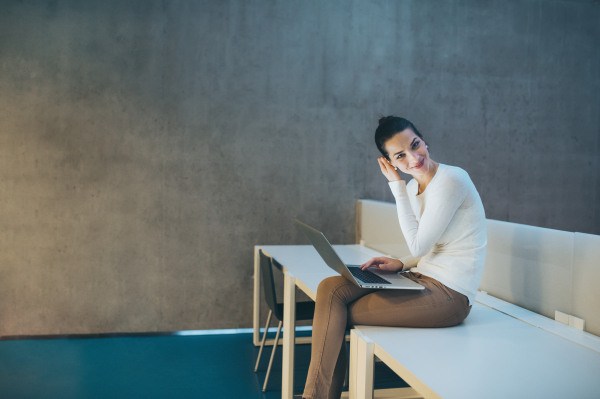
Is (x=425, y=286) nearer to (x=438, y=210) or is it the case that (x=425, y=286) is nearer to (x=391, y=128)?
(x=438, y=210)

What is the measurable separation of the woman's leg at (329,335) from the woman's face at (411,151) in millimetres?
492

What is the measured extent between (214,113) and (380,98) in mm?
1284

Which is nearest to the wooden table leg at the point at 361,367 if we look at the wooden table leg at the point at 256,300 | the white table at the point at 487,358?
the white table at the point at 487,358

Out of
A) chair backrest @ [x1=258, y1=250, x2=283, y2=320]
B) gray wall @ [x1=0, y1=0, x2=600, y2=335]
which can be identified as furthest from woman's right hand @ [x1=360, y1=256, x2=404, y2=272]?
gray wall @ [x1=0, y1=0, x2=600, y2=335]

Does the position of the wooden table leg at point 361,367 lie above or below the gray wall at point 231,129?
below

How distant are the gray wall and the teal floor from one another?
0.19m

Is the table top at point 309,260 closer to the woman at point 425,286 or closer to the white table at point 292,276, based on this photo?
the white table at point 292,276

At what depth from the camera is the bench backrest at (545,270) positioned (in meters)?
1.56

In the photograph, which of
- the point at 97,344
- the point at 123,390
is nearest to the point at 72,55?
the point at 97,344

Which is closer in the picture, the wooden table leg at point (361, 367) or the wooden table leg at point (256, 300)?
the wooden table leg at point (361, 367)

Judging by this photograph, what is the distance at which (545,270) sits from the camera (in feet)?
5.73

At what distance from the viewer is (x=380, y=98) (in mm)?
3643

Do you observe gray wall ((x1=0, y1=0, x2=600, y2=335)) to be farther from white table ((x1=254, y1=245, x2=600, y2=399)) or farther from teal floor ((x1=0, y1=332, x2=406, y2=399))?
white table ((x1=254, y1=245, x2=600, y2=399))

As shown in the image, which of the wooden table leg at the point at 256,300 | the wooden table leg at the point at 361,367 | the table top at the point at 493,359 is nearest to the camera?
the table top at the point at 493,359
